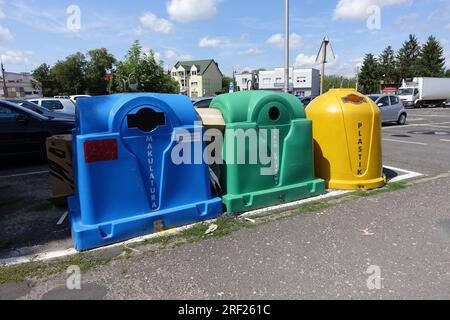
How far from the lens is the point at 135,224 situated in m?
3.54

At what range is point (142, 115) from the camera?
3.64m

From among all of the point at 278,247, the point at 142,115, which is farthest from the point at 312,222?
the point at 142,115

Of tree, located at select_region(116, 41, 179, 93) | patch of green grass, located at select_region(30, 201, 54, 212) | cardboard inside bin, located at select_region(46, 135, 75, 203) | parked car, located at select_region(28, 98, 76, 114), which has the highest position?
tree, located at select_region(116, 41, 179, 93)

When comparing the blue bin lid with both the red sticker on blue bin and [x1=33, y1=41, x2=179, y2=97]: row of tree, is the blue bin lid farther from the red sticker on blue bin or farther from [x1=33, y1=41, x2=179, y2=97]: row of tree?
[x1=33, y1=41, x2=179, y2=97]: row of tree

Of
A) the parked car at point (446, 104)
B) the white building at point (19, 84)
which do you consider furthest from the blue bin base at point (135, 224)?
the white building at point (19, 84)

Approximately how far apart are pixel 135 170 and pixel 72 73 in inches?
2532

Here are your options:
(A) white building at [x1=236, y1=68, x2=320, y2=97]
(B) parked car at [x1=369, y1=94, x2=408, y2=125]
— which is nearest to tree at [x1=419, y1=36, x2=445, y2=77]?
(A) white building at [x1=236, y1=68, x2=320, y2=97]

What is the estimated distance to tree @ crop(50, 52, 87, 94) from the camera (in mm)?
59406

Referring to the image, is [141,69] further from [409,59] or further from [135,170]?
[409,59]

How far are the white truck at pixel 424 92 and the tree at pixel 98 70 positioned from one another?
48.2 meters

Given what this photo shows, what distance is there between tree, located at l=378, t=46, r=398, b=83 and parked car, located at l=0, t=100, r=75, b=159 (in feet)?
217

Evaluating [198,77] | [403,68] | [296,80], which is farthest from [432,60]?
[198,77]

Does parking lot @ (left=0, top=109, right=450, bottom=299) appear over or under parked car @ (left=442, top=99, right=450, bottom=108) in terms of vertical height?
under
